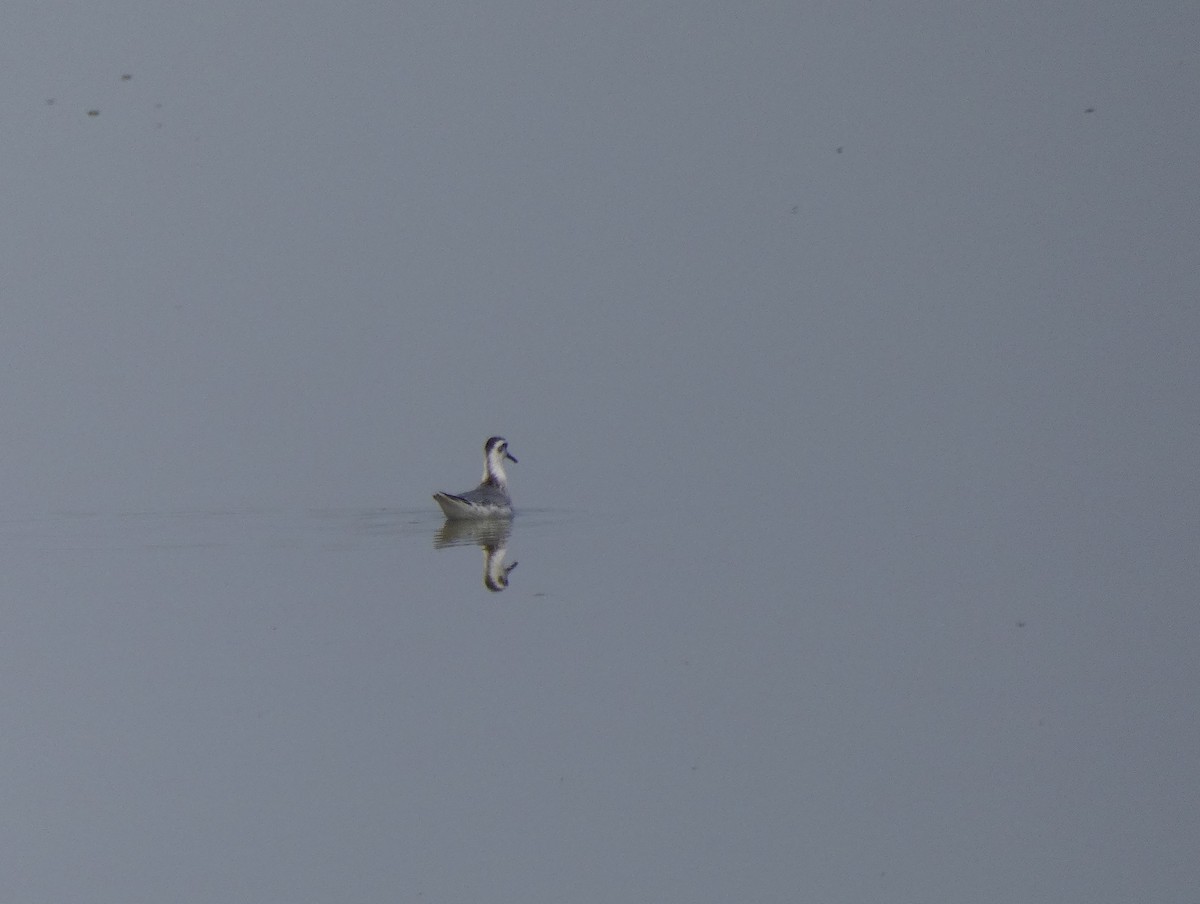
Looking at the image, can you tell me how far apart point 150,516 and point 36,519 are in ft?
3.40

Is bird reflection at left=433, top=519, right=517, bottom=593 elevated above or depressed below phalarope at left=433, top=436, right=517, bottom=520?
below

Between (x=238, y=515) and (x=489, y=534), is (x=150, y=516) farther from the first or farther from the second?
(x=489, y=534)

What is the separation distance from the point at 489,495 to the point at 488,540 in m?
1.97

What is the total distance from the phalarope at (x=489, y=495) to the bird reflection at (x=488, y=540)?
4.7 inches

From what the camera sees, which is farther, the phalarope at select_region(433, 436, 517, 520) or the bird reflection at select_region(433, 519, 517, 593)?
the phalarope at select_region(433, 436, 517, 520)

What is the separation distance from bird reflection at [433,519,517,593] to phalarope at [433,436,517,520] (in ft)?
0.39

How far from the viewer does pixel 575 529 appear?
18.3 m

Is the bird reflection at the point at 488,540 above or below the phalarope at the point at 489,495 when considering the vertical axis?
below

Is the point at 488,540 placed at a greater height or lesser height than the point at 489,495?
lesser

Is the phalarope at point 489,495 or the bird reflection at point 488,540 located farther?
the phalarope at point 489,495

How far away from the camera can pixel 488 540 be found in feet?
60.1

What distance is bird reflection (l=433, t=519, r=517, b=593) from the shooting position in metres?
16.1

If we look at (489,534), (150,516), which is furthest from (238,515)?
(489,534)

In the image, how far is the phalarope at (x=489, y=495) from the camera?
19.5 m
